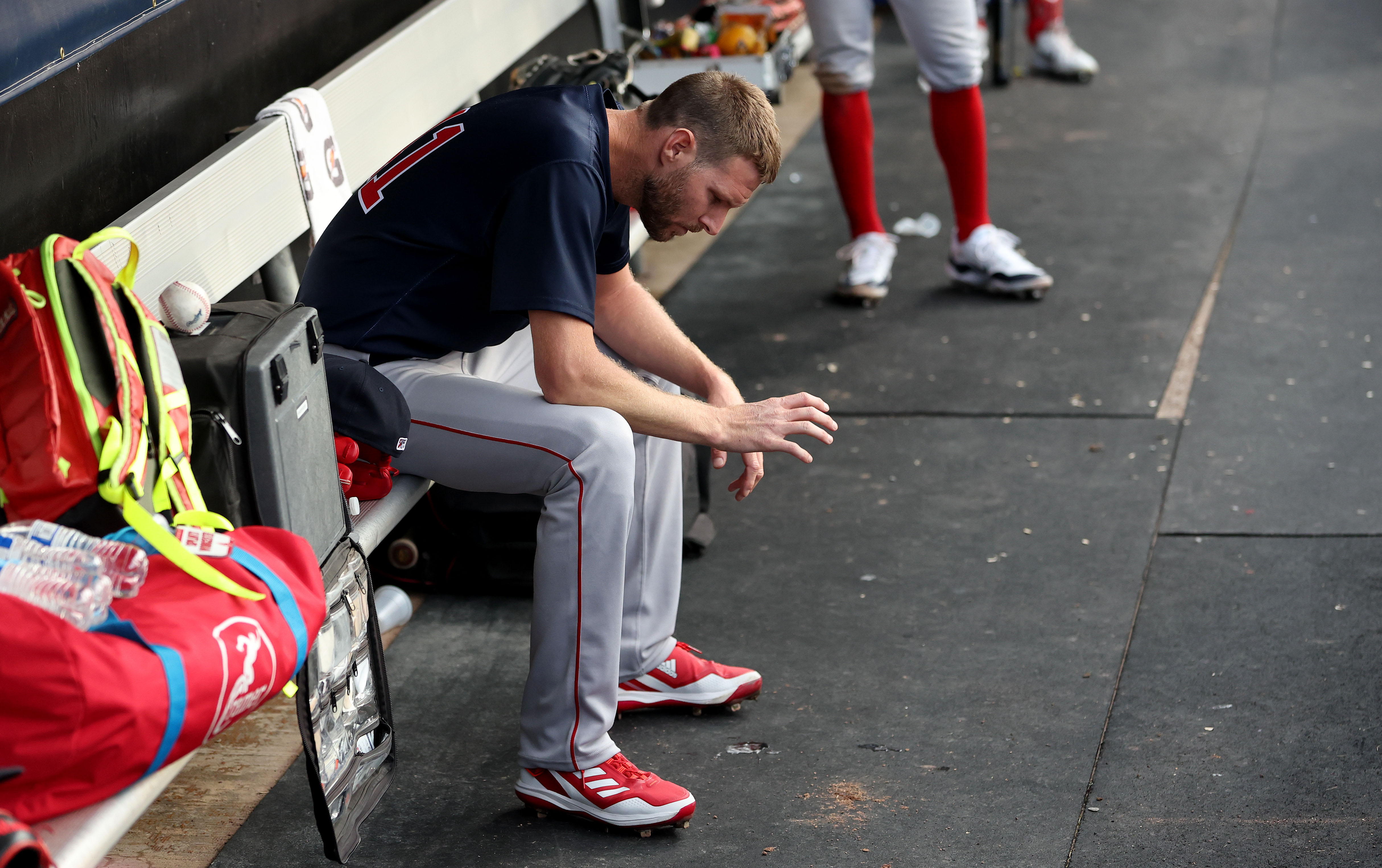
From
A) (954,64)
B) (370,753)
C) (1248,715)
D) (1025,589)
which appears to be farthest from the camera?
(954,64)

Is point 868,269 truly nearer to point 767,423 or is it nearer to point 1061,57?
point 767,423

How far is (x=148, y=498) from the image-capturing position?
167 centimetres

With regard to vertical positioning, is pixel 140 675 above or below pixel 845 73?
above

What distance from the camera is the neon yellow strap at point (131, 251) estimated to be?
166cm

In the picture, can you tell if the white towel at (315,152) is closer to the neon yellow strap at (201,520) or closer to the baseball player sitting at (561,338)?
the baseball player sitting at (561,338)

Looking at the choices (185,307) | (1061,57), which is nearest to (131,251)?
(185,307)

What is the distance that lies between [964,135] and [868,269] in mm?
505

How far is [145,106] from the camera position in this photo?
8.61 ft

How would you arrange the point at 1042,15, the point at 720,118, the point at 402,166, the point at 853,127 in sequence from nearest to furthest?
the point at 720,118 < the point at 402,166 < the point at 853,127 < the point at 1042,15

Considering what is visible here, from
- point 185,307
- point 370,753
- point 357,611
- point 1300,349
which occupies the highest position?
point 185,307

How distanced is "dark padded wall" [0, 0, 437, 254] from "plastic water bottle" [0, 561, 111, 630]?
951 millimetres

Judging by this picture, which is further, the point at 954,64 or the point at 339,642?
the point at 954,64

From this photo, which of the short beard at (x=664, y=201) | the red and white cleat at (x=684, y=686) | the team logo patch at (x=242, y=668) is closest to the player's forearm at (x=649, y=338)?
the short beard at (x=664, y=201)

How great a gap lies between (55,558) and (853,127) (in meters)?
3.28
